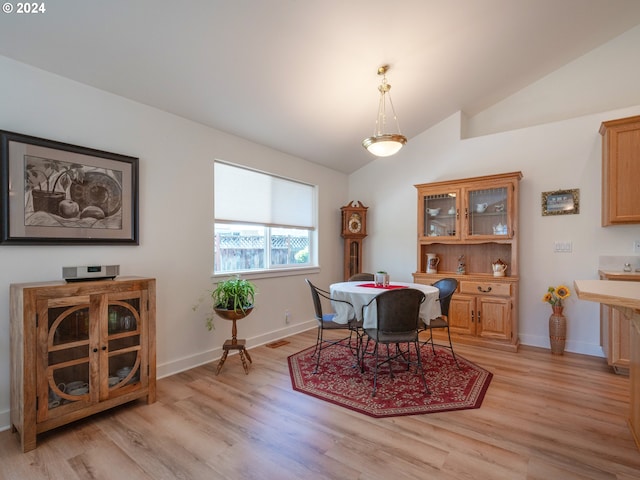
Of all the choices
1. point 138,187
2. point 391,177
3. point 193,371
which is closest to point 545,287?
point 391,177

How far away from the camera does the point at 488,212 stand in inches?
162

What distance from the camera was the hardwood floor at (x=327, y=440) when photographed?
1754 millimetres

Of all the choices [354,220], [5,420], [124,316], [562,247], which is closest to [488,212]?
[562,247]

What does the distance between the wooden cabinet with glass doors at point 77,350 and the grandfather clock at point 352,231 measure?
3206 millimetres

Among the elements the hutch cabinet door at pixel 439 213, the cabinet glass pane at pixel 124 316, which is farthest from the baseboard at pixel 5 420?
the hutch cabinet door at pixel 439 213

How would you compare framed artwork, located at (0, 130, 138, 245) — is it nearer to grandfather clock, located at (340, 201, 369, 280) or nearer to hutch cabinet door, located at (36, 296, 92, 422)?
hutch cabinet door, located at (36, 296, 92, 422)

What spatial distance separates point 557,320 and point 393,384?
7.35 feet

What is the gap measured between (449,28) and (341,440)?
346cm

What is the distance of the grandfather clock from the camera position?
16.9ft

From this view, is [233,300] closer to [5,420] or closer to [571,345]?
[5,420]

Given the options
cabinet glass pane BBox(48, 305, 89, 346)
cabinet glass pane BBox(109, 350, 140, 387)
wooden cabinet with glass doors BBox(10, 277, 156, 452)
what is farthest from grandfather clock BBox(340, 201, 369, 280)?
cabinet glass pane BBox(48, 305, 89, 346)

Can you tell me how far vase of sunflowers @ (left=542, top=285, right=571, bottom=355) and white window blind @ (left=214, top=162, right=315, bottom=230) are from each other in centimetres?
315

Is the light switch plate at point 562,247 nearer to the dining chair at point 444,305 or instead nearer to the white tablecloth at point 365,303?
the dining chair at point 444,305

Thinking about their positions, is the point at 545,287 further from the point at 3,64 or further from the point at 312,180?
the point at 3,64
